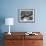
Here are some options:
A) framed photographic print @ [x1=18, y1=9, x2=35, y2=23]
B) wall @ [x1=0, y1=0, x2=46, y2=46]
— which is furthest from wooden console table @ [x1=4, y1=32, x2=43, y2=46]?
framed photographic print @ [x1=18, y1=9, x2=35, y2=23]

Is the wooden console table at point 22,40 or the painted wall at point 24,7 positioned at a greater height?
the painted wall at point 24,7

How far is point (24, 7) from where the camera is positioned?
4.59m

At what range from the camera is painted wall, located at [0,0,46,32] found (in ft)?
15.1

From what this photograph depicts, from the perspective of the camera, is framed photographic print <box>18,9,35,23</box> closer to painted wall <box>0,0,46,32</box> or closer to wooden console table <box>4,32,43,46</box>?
painted wall <box>0,0,46,32</box>

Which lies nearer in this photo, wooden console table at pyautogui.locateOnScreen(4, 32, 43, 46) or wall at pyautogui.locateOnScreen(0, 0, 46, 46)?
wooden console table at pyautogui.locateOnScreen(4, 32, 43, 46)

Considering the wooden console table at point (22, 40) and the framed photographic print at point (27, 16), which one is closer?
the wooden console table at point (22, 40)

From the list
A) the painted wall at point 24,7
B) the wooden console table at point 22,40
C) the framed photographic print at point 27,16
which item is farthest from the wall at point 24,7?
the wooden console table at point 22,40

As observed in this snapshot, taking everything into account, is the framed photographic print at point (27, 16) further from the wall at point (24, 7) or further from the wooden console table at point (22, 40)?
the wooden console table at point (22, 40)

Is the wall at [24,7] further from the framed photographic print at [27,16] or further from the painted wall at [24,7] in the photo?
the framed photographic print at [27,16]

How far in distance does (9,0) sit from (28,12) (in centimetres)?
78

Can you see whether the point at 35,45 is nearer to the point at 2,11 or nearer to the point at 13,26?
the point at 13,26

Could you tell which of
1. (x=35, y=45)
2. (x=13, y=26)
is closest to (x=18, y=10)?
(x=13, y=26)

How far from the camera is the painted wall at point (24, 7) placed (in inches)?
181

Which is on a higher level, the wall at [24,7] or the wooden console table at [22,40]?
the wall at [24,7]
